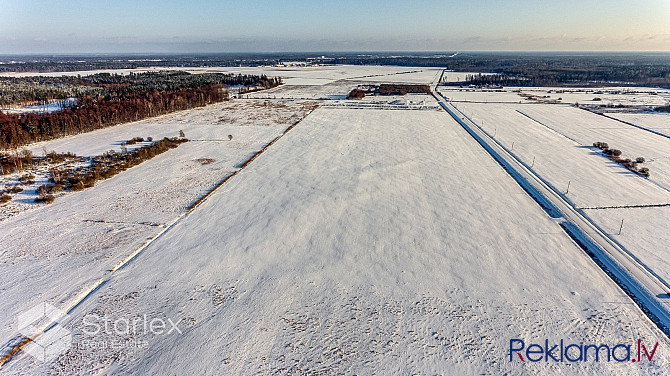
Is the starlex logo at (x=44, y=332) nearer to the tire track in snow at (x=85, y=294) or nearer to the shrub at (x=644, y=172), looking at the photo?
the tire track in snow at (x=85, y=294)

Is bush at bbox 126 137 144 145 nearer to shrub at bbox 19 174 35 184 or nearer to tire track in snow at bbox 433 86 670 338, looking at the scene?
shrub at bbox 19 174 35 184

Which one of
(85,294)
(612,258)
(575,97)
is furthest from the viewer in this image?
(575,97)

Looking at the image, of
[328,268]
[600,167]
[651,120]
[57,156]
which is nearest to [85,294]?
[328,268]

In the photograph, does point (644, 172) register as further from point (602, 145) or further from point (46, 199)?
point (46, 199)

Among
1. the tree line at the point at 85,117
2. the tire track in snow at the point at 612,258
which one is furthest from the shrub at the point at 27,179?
the tire track in snow at the point at 612,258

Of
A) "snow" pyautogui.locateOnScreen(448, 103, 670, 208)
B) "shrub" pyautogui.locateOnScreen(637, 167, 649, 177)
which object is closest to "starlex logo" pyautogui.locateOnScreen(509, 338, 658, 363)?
"snow" pyautogui.locateOnScreen(448, 103, 670, 208)

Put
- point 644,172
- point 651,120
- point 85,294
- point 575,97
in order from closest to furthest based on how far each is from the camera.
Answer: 1. point 85,294
2. point 644,172
3. point 651,120
4. point 575,97
